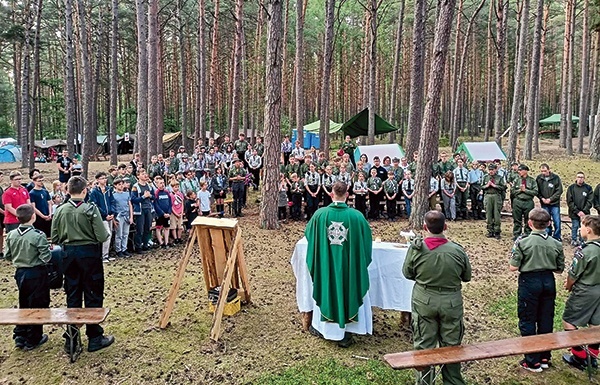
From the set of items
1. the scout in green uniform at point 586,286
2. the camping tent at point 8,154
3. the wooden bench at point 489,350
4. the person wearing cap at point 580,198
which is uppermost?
the camping tent at point 8,154

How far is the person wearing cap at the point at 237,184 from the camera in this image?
39.4ft

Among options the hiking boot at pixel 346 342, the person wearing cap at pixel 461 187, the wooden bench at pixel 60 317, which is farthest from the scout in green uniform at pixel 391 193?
the wooden bench at pixel 60 317

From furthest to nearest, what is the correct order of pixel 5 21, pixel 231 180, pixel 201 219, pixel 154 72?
pixel 5 21 → pixel 154 72 → pixel 231 180 → pixel 201 219

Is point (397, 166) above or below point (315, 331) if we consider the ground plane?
above

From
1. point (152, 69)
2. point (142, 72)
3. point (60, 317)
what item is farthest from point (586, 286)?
point (142, 72)

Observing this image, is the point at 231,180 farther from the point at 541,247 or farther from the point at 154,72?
the point at 541,247

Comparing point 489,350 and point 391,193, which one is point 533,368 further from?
point 391,193

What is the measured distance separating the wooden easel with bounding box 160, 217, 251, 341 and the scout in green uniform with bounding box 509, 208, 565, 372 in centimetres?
317

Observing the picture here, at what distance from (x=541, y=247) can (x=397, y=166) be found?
8440 millimetres

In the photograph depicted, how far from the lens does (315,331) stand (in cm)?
530

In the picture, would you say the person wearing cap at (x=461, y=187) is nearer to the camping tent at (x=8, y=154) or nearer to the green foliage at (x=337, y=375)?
the green foliage at (x=337, y=375)

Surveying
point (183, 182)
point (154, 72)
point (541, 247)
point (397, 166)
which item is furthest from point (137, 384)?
point (154, 72)

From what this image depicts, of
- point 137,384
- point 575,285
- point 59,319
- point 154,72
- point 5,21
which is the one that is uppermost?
point 5,21

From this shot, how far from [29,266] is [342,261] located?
11.2 ft
